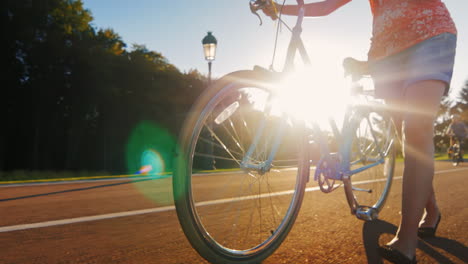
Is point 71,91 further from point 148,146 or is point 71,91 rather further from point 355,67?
point 355,67

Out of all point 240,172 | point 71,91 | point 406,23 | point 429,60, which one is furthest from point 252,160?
point 71,91

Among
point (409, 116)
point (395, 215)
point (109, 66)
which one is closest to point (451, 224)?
point (395, 215)

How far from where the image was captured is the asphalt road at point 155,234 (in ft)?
6.69

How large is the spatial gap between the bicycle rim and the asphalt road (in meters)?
0.19

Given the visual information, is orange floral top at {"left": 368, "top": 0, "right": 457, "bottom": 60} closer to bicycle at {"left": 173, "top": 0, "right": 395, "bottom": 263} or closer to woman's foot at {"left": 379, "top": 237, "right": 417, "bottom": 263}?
bicycle at {"left": 173, "top": 0, "right": 395, "bottom": 263}

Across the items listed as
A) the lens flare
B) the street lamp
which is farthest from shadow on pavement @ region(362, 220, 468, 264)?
the lens flare

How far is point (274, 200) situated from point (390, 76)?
115 cm

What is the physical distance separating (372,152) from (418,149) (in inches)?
47.2

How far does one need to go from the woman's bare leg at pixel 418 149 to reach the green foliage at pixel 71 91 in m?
21.0

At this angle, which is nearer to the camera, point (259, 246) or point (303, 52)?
point (259, 246)

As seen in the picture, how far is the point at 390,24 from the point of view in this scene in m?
2.39

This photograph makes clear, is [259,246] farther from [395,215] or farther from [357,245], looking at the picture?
[395,215]

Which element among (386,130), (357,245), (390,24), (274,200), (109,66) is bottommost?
(357,245)

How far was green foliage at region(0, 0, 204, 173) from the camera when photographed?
2333 centimetres
